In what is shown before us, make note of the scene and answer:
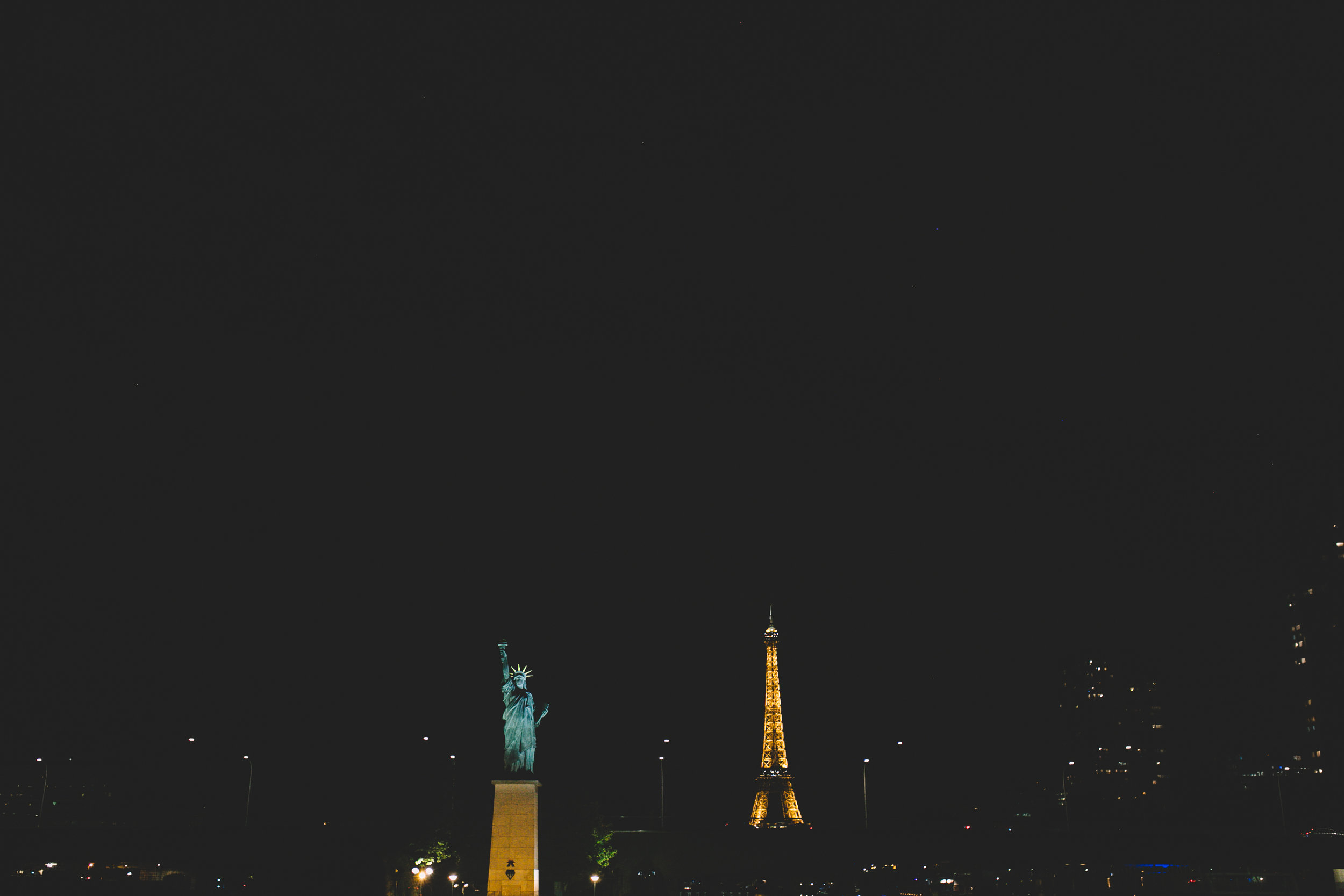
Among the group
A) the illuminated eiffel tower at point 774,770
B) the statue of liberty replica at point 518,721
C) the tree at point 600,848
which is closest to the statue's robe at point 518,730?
the statue of liberty replica at point 518,721

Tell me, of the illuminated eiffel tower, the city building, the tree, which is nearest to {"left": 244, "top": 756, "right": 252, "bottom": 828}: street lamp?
the tree

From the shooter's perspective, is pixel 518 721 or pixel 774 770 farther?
pixel 774 770

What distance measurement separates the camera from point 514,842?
40.6 meters

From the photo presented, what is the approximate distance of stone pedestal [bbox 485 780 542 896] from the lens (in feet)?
132

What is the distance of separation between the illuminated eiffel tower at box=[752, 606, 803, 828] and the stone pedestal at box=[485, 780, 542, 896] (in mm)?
67029

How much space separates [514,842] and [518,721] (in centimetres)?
395

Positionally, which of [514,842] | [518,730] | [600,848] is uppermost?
[518,730]

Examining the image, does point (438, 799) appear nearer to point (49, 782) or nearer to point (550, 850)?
point (550, 850)

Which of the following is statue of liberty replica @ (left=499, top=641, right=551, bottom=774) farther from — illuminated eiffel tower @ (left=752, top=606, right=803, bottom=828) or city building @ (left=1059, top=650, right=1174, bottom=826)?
city building @ (left=1059, top=650, right=1174, bottom=826)

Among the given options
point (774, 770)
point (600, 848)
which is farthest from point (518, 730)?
point (774, 770)

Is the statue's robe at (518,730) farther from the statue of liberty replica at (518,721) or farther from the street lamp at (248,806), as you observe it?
the street lamp at (248,806)

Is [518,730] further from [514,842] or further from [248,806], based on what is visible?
[248,806]

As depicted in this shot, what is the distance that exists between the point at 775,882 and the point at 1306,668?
88.5 metres

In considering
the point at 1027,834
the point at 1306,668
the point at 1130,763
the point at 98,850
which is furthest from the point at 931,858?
the point at 1130,763
